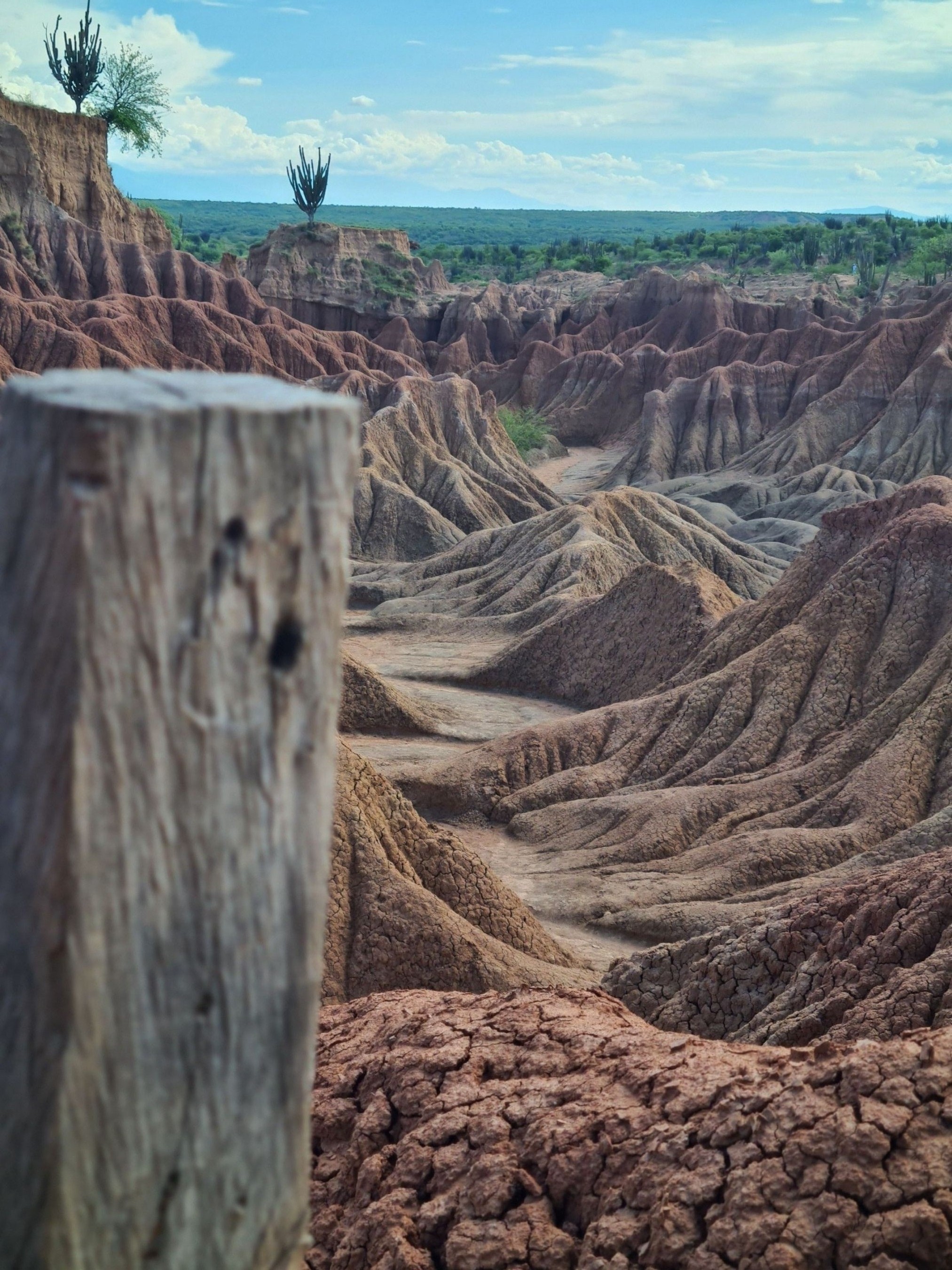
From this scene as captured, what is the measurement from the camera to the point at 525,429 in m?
49.6

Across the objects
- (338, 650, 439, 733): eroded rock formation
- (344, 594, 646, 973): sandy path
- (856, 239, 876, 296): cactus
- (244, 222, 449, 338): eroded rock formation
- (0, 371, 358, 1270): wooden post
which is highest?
(856, 239, 876, 296): cactus

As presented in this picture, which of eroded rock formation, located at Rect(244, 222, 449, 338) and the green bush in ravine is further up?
eroded rock formation, located at Rect(244, 222, 449, 338)

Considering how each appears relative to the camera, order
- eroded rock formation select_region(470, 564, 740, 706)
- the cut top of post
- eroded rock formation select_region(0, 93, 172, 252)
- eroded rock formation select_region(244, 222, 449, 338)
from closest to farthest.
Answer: the cut top of post
eroded rock formation select_region(470, 564, 740, 706)
eroded rock formation select_region(0, 93, 172, 252)
eroded rock formation select_region(244, 222, 449, 338)

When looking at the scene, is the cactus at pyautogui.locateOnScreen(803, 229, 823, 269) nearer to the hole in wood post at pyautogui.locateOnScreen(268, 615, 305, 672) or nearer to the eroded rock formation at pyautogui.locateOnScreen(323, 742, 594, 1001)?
the eroded rock formation at pyautogui.locateOnScreen(323, 742, 594, 1001)

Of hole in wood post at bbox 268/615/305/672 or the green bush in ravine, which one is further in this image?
the green bush in ravine

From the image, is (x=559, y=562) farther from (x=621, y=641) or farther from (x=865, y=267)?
(x=865, y=267)

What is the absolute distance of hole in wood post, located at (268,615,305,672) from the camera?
54.7 inches

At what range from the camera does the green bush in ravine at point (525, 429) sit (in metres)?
49.6

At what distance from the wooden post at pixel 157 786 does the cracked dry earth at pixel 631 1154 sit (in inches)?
68.1

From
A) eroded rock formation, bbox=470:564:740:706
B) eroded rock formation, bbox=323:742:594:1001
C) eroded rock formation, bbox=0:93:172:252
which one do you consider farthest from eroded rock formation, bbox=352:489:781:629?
eroded rock formation, bbox=0:93:172:252

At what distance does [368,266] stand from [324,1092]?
5803 centimetres

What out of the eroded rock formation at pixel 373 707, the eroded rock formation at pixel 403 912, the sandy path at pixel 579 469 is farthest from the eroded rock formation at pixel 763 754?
the sandy path at pixel 579 469

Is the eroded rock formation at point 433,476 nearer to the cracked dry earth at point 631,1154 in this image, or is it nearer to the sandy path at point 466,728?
the sandy path at point 466,728

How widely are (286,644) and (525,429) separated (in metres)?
49.0
